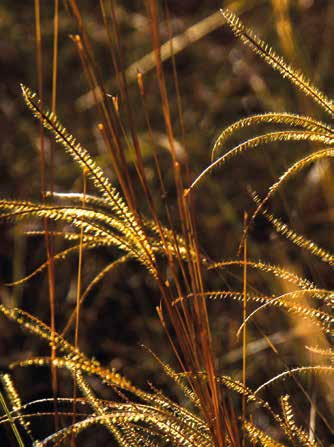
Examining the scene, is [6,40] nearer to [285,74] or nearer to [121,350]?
[121,350]

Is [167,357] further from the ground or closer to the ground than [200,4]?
closer to the ground

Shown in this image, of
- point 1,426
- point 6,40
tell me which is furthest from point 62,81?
point 1,426

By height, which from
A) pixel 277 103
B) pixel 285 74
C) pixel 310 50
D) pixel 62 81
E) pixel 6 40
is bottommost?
pixel 285 74

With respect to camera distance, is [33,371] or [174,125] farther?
[174,125]

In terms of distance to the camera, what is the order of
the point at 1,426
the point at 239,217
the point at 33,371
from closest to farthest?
the point at 1,426
the point at 33,371
the point at 239,217

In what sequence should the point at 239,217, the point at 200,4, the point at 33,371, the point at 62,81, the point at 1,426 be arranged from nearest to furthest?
the point at 1,426
the point at 33,371
the point at 239,217
the point at 62,81
the point at 200,4

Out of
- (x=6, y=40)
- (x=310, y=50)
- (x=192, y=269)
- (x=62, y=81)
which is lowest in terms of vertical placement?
(x=192, y=269)

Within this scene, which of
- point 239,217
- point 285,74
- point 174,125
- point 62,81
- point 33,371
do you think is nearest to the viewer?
point 285,74

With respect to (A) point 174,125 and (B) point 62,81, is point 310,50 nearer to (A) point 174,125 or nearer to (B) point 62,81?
(A) point 174,125

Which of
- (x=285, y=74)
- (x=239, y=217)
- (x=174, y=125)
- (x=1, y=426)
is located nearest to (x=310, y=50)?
(x=174, y=125)
